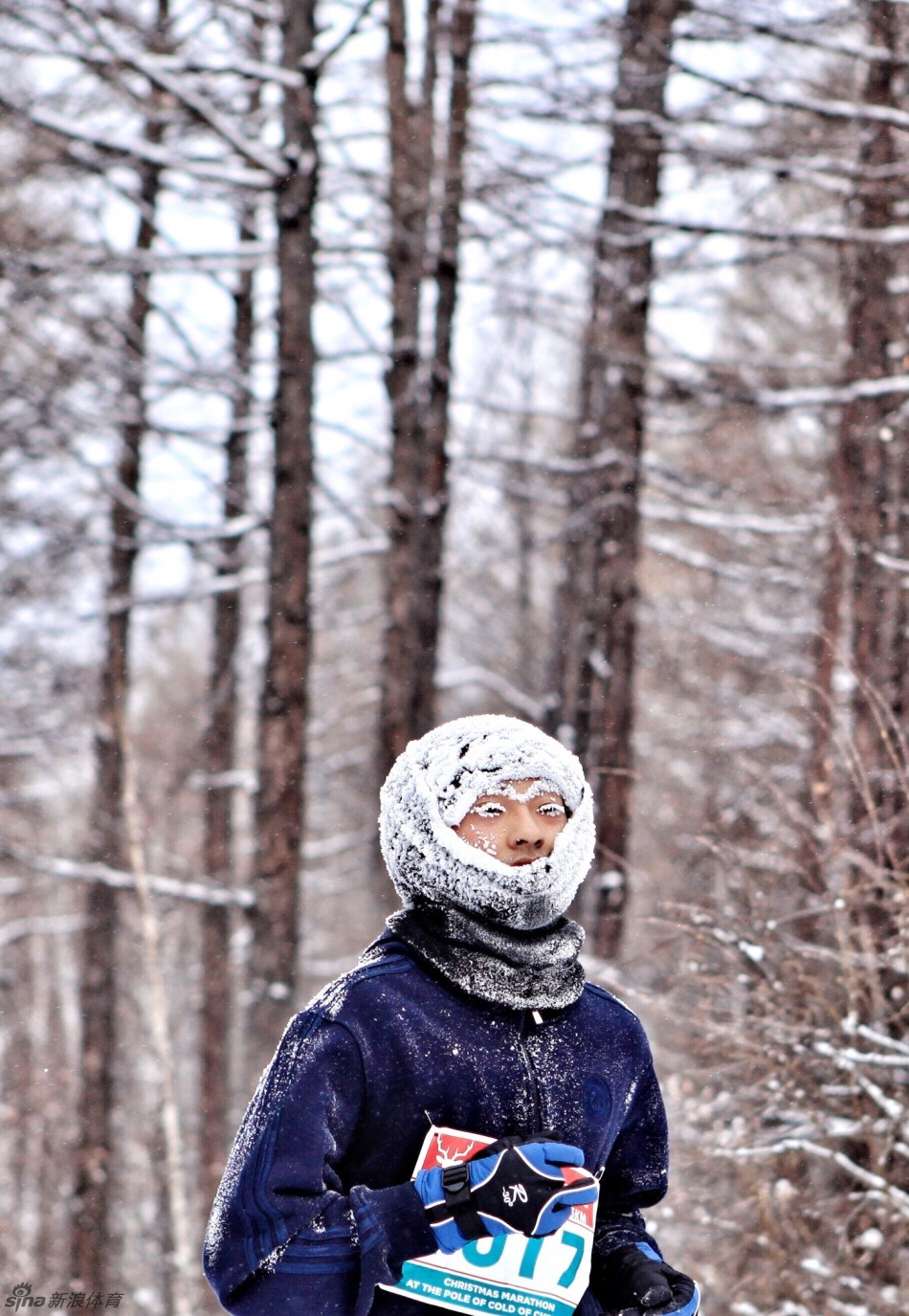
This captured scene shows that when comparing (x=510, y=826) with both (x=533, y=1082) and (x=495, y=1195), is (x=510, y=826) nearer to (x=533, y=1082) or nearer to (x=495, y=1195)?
(x=533, y=1082)

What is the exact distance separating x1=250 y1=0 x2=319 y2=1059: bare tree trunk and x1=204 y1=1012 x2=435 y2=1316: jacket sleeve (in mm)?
7930

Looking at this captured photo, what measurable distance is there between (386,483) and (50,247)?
3320mm

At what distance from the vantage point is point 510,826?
204 centimetres

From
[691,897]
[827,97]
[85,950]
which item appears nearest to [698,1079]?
[691,897]

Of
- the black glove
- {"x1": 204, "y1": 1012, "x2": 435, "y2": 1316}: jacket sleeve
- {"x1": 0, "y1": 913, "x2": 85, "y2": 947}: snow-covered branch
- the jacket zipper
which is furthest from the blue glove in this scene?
{"x1": 0, "y1": 913, "x2": 85, "y2": 947}: snow-covered branch

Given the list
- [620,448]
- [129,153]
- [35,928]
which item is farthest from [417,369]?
[35,928]

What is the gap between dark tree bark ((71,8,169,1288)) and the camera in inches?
486

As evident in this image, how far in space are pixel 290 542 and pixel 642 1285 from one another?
27.1ft

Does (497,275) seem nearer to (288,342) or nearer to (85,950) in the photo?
(288,342)

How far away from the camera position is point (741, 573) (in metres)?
11.4

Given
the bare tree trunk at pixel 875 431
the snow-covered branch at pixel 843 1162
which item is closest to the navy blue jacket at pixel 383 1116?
the snow-covered branch at pixel 843 1162

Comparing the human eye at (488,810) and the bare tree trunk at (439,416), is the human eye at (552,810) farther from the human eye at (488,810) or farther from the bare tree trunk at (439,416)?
the bare tree trunk at (439,416)

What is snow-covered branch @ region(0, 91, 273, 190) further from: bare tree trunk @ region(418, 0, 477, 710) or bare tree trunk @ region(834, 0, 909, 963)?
bare tree trunk @ region(834, 0, 909, 963)

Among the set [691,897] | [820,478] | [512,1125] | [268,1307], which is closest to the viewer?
[268,1307]
